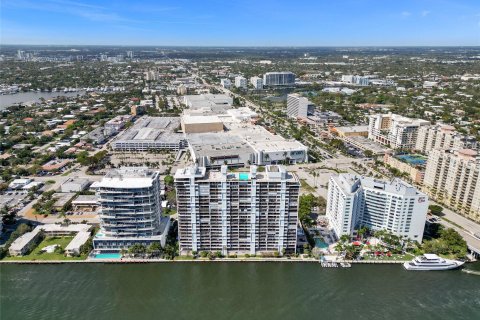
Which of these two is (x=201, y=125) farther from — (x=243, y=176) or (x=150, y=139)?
(x=243, y=176)

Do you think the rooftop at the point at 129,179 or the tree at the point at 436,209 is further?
the tree at the point at 436,209

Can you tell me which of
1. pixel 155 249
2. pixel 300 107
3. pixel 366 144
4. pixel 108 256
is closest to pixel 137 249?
pixel 155 249

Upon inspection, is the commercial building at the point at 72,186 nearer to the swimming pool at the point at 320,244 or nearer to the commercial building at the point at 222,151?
the commercial building at the point at 222,151

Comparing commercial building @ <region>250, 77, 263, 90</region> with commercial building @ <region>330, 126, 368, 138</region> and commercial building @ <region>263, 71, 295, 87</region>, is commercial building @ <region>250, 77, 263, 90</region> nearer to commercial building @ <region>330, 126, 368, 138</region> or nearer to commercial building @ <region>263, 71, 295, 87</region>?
commercial building @ <region>263, 71, 295, 87</region>

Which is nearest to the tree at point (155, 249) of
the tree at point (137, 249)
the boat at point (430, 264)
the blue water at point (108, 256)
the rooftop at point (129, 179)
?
the tree at point (137, 249)

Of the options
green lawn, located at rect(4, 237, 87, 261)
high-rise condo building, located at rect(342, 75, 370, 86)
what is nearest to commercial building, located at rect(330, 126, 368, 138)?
green lawn, located at rect(4, 237, 87, 261)

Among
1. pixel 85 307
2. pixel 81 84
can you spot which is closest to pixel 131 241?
pixel 85 307
